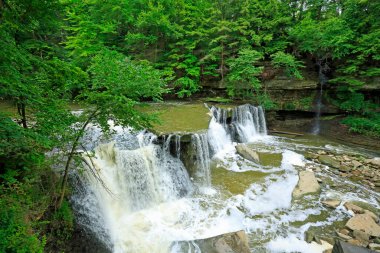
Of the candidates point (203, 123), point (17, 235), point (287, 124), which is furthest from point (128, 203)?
point (287, 124)

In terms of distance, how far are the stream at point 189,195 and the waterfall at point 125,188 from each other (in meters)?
0.02

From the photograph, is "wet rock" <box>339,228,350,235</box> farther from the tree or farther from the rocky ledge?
the tree

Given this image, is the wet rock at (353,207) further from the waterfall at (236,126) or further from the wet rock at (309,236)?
the waterfall at (236,126)

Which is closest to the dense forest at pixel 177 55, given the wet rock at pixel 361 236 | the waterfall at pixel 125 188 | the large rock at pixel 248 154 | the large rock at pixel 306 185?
the waterfall at pixel 125 188

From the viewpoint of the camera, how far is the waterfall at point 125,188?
495 centimetres

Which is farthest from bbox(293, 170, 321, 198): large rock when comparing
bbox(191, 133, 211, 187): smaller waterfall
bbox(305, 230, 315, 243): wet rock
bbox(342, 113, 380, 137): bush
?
bbox(342, 113, 380, 137): bush

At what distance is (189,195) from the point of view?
22.4 feet

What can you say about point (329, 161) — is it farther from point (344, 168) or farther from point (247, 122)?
point (247, 122)

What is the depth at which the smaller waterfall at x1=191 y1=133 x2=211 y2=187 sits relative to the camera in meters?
7.50

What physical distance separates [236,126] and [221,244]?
741 centimetres

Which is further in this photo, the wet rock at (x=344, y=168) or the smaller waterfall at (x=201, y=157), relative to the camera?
the wet rock at (x=344, y=168)

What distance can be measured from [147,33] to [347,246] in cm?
1480

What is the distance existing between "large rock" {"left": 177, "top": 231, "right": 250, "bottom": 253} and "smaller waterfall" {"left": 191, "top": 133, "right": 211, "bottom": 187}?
8.64 ft

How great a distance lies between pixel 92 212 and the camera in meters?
5.05
